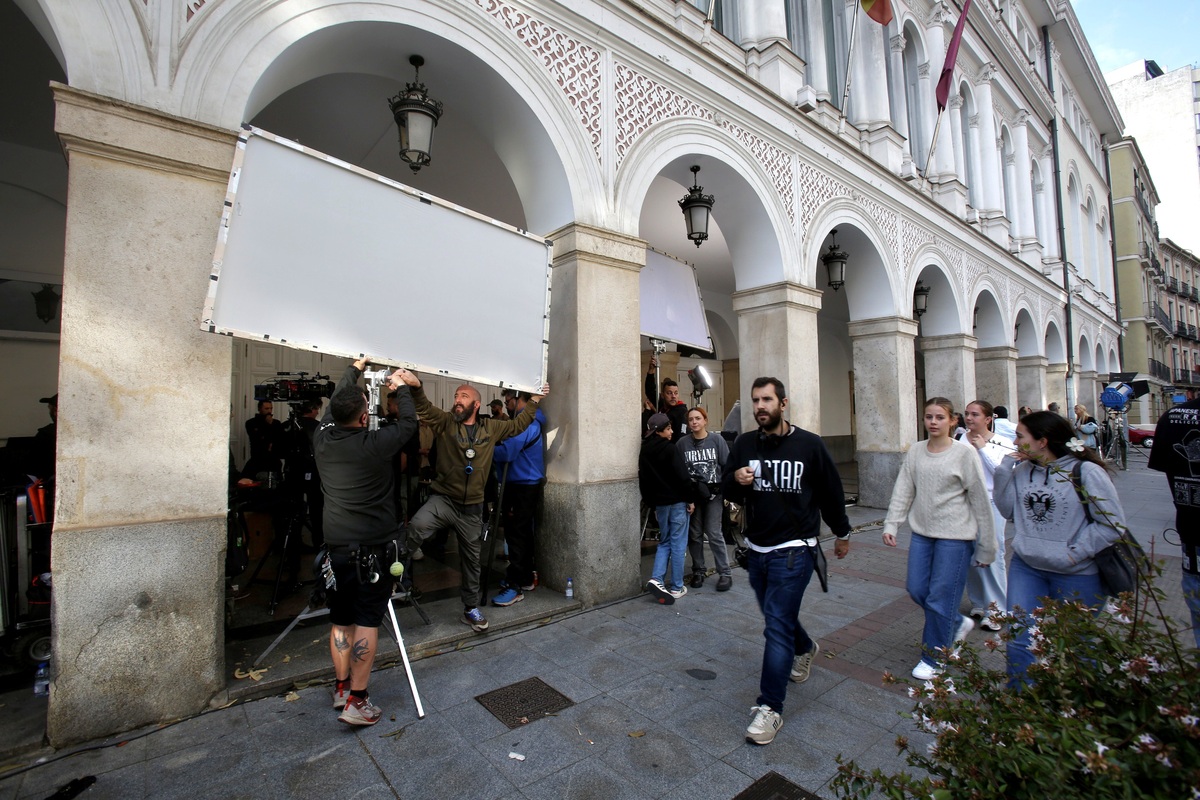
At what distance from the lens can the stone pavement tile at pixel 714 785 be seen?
2484 mm

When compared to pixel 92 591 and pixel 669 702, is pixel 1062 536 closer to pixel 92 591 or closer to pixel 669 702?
pixel 669 702

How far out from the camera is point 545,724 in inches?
120

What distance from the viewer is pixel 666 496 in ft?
16.7

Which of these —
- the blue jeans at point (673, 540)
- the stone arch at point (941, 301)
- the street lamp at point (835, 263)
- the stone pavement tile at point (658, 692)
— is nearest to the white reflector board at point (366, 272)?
the blue jeans at point (673, 540)

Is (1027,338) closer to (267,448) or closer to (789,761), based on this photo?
(789,761)

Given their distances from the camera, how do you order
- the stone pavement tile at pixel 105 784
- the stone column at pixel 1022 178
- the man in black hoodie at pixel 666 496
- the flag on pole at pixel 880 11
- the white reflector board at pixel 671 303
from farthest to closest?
the stone column at pixel 1022 178 < the flag on pole at pixel 880 11 < the white reflector board at pixel 671 303 < the man in black hoodie at pixel 666 496 < the stone pavement tile at pixel 105 784

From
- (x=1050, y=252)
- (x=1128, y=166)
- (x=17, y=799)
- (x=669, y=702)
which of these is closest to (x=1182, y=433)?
(x=669, y=702)

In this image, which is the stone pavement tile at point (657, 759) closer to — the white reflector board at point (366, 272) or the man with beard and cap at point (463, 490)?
the man with beard and cap at point (463, 490)

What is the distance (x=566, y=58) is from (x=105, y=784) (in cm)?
579

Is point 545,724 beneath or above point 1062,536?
beneath

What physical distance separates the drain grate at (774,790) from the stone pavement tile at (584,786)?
1.50 ft

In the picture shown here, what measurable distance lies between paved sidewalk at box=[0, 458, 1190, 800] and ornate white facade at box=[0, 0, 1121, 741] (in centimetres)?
49

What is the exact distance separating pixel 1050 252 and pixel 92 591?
920 inches


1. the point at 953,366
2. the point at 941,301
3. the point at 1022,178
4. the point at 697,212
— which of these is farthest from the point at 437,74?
the point at 1022,178
